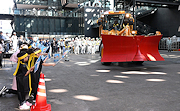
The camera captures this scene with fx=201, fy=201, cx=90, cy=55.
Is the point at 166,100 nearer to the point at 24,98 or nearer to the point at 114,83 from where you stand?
the point at 114,83

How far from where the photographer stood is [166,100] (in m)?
4.81

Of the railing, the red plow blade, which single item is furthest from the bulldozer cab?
the railing

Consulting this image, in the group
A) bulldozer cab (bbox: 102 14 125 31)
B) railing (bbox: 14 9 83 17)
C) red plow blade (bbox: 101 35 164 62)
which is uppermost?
railing (bbox: 14 9 83 17)

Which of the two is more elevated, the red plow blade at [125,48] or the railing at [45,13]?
the railing at [45,13]

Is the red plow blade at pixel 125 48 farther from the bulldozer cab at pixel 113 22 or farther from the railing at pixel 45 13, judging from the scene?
the railing at pixel 45 13

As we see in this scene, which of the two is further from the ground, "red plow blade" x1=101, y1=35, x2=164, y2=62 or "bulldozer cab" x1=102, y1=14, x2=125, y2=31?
"bulldozer cab" x1=102, y1=14, x2=125, y2=31

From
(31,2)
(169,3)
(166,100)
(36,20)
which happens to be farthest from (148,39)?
(31,2)

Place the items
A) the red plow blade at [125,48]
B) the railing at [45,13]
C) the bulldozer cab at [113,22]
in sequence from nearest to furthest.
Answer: the red plow blade at [125,48] → the bulldozer cab at [113,22] → the railing at [45,13]

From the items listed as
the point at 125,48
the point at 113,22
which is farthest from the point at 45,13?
the point at 125,48

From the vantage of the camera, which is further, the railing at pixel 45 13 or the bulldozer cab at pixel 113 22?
the railing at pixel 45 13

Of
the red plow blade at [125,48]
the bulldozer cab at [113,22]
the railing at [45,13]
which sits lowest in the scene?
the red plow blade at [125,48]

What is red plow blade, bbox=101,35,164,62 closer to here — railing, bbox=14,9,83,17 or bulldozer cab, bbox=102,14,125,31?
bulldozer cab, bbox=102,14,125,31

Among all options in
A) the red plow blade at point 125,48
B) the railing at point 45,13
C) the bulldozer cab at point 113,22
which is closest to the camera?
the red plow blade at point 125,48

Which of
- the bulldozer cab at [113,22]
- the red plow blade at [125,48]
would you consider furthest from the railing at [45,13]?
the red plow blade at [125,48]
